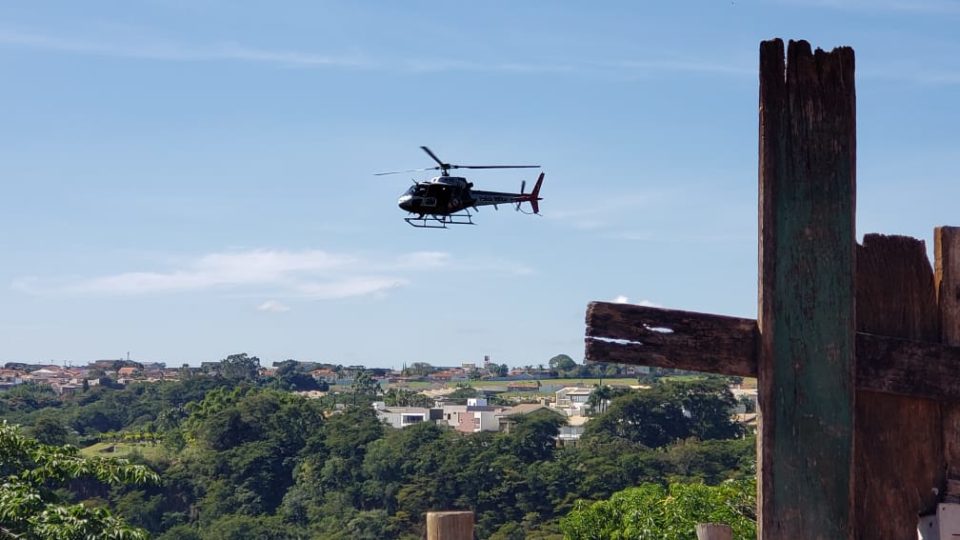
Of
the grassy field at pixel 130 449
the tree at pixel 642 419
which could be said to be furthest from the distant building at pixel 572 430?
the grassy field at pixel 130 449

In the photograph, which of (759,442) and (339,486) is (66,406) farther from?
(759,442)

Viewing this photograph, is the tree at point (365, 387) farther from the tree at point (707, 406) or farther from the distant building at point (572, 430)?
the tree at point (707, 406)

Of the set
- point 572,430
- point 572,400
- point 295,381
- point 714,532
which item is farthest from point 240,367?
point 714,532

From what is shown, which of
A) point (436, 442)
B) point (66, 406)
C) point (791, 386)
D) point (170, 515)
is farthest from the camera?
point (66, 406)

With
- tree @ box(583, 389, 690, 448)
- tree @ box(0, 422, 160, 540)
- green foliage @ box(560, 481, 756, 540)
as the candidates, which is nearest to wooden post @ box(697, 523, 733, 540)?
tree @ box(0, 422, 160, 540)

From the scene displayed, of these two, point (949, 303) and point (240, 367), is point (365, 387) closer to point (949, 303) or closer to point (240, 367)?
point (240, 367)

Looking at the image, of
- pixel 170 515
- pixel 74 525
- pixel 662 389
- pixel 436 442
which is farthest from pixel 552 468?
pixel 74 525

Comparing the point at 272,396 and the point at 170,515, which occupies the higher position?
the point at 272,396

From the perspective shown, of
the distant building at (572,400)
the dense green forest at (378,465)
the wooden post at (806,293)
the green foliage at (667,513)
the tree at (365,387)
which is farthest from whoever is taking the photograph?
the tree at (365,387)

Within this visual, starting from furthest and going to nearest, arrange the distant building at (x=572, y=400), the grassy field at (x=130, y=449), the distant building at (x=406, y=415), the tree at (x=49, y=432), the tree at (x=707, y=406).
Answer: the distant building at (x=572, y=400) → the distant building at (x=406, y=415) → the tree at (x=707, y=406) → the grassy field at (x=130, y=449) → the tree at (x=49, y=432)
